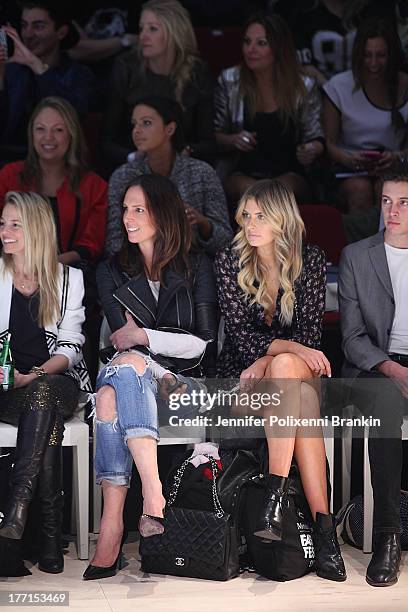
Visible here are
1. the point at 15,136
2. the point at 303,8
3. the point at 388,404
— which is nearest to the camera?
the point at 388,404

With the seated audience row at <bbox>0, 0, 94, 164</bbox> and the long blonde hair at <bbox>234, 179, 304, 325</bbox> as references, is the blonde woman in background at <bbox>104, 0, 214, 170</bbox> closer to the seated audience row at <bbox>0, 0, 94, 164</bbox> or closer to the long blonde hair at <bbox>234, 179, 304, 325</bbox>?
the seated audience row at <bbox>0, 0, 94, 164</bbox>

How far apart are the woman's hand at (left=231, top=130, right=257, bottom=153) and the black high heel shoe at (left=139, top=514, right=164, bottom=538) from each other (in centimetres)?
241

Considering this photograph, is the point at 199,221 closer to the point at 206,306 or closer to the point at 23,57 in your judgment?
the point at 206,306

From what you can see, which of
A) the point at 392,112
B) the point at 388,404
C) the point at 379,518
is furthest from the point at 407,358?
the point at 392,112

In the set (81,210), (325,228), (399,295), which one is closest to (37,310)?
(81,210)

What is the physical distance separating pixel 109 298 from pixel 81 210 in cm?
80

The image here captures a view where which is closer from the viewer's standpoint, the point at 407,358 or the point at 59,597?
the point at 59,597

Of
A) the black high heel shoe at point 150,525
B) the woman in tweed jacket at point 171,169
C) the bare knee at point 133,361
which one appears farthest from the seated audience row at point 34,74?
the black high heel shoe at point 150,525

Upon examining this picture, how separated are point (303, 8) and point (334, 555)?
3.60m

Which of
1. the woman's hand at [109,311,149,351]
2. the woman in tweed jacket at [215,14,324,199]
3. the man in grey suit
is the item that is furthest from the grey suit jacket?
the woman in tweed jacket at [215,14,324,199]

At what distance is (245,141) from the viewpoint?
6.23 m

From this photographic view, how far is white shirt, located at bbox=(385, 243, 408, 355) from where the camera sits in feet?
16.0

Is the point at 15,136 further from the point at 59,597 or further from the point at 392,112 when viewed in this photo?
the point at 59,597

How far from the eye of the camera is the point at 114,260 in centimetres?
504
